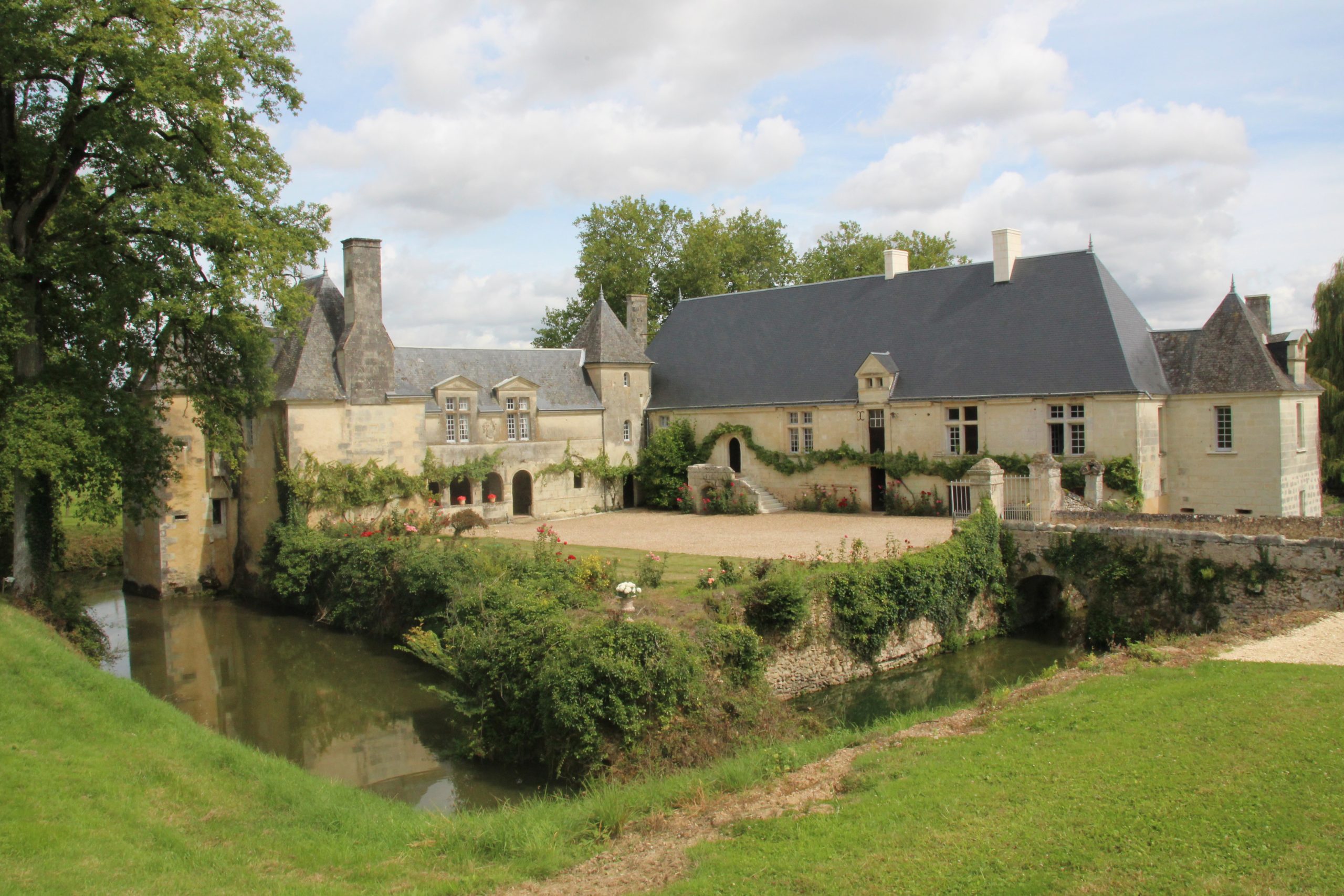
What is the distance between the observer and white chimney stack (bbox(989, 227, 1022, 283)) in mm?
25188

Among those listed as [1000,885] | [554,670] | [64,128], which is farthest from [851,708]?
[64,128]

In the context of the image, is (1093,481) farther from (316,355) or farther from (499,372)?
(316,355)

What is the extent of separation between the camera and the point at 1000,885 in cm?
562

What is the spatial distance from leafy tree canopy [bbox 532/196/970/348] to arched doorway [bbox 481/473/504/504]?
15991mm

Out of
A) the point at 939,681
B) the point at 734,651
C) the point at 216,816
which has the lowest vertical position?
the point at 939,681

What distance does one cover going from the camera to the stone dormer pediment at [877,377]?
2547 centimetres

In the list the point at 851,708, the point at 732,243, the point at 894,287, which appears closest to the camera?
the point at 851,708

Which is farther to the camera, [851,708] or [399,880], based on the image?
[851,708]

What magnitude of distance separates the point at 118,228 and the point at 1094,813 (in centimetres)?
1618

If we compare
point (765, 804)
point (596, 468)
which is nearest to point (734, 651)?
point (765, 804)

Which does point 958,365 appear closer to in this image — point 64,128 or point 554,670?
point 554,670

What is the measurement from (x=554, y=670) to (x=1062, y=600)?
12.0 meters

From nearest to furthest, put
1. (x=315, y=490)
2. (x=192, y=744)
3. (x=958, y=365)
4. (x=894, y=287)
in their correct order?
(x=192, y=744) → (x=315, y=490) → (x=958, y=365) → (x=894, y=287)

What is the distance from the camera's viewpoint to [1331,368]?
97.2ft
